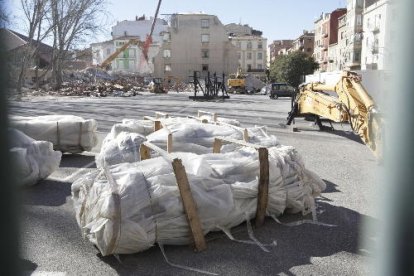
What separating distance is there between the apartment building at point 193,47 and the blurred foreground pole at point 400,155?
82.4 metres

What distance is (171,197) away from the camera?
4176 mm

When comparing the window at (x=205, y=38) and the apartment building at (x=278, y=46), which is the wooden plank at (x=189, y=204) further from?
the apartment building at (x=278, y=46)

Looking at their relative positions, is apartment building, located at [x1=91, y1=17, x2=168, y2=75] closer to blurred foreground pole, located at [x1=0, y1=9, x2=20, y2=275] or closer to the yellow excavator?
the yellow excavator

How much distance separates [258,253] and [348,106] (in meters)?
7.60

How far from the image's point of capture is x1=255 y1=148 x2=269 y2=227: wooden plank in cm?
475

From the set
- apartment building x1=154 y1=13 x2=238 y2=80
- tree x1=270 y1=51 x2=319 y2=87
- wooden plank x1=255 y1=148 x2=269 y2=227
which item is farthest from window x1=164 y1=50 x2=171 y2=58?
wooden plank x1=255 y1=148 x2=269 y2=227

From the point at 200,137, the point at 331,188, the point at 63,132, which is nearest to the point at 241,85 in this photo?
the point at 63,132

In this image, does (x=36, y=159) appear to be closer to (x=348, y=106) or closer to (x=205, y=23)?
(x=348, y=106)

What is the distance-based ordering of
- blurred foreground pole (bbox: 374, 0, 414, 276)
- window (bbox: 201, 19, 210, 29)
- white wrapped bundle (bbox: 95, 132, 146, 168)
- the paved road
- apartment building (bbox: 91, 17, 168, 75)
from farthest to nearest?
1. apartment building (bbox: 91, 17, 168, 75)
2. window (bbox: 201, 19, 210, 29)
3. white wrapped bundle (bbox: 95, 132, 146, 168)
4. the paved road
5. blurred foreground pole (bbox: 374, 0, 414, 276)

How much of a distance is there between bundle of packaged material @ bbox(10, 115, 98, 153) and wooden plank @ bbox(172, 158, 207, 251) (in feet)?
18.2

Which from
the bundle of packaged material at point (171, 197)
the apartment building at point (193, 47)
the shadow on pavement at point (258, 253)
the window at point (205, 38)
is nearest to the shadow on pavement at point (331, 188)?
the bundle of packaged material at point (171, 197)

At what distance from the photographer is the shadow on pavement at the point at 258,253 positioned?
12.6 feet

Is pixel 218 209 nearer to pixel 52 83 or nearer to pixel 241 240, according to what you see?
pixel 241 240

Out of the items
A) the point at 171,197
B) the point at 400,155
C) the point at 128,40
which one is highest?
the point at 128,40
